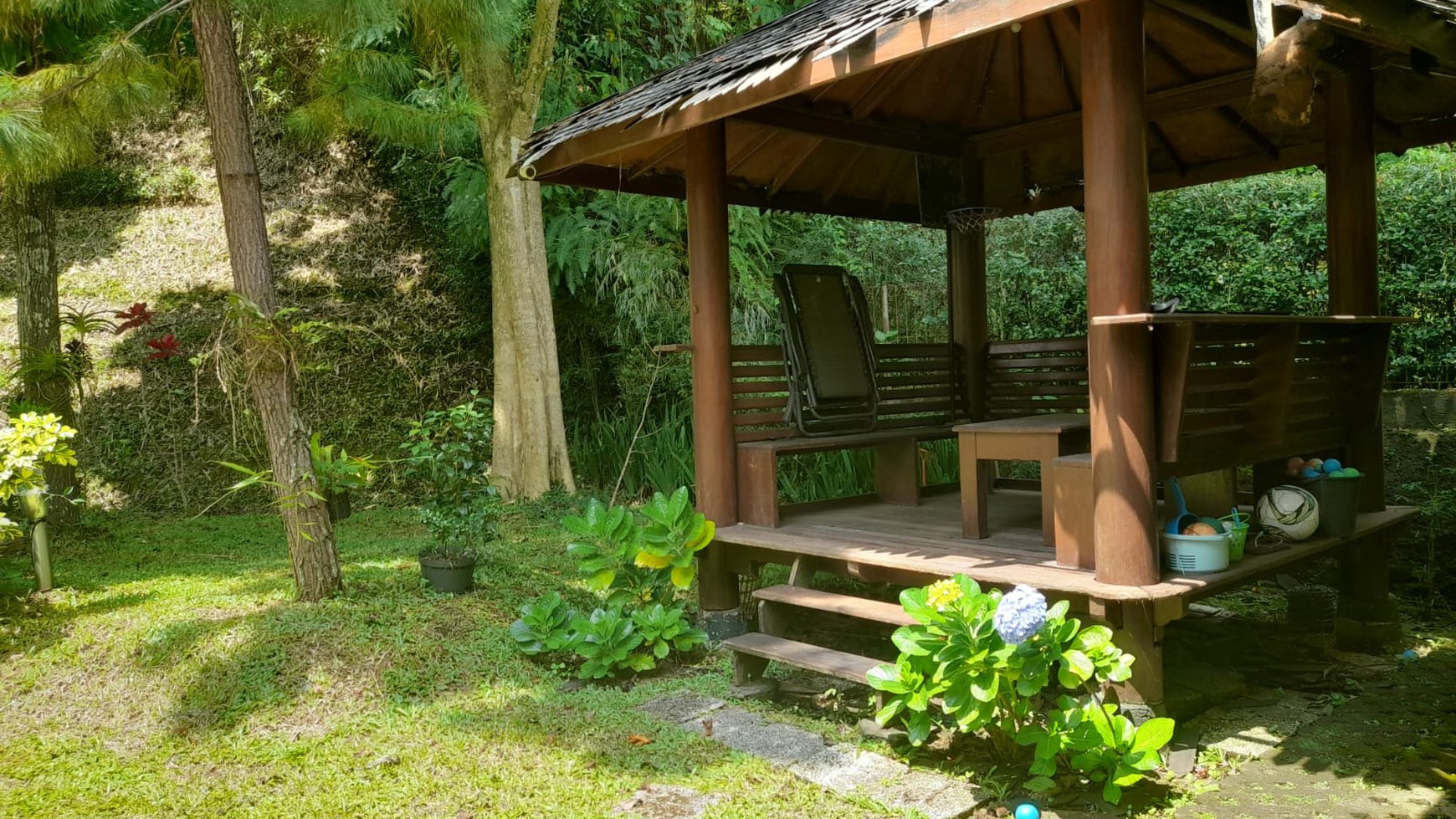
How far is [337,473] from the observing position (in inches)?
270

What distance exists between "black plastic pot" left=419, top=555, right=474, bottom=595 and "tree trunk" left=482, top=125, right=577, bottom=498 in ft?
10.5

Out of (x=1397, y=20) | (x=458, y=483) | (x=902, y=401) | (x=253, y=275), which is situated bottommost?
(x=458, y=483)

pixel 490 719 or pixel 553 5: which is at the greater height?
pixel 553 5

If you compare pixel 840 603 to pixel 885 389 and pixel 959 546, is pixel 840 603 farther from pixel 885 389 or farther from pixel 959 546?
pixel 885 389

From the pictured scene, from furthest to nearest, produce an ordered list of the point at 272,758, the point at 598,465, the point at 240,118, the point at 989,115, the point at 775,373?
the point at 598,465 < the point at 989,115 < the point at 775,373 < the point at 240,118 < the point at 272,758

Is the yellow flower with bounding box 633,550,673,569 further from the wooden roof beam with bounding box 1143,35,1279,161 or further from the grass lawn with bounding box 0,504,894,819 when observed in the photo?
the wooden roof beam with bounding box 1143,35,1279,161

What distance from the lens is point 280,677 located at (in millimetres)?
4145

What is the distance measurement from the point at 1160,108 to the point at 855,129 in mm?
1640

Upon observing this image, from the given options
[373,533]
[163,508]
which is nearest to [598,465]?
[373,533]

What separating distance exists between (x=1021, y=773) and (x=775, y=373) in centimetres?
257

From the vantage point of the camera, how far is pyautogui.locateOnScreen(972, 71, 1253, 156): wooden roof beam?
5.02 m

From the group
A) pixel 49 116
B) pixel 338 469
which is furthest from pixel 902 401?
pixel 49 116

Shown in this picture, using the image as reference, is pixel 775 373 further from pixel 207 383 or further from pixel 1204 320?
pixel 207 383

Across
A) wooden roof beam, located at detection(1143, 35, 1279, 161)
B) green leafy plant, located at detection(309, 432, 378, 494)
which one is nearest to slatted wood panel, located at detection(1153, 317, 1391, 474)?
wooden roof beam, located at detection(1143, 35, 1279, 161)
